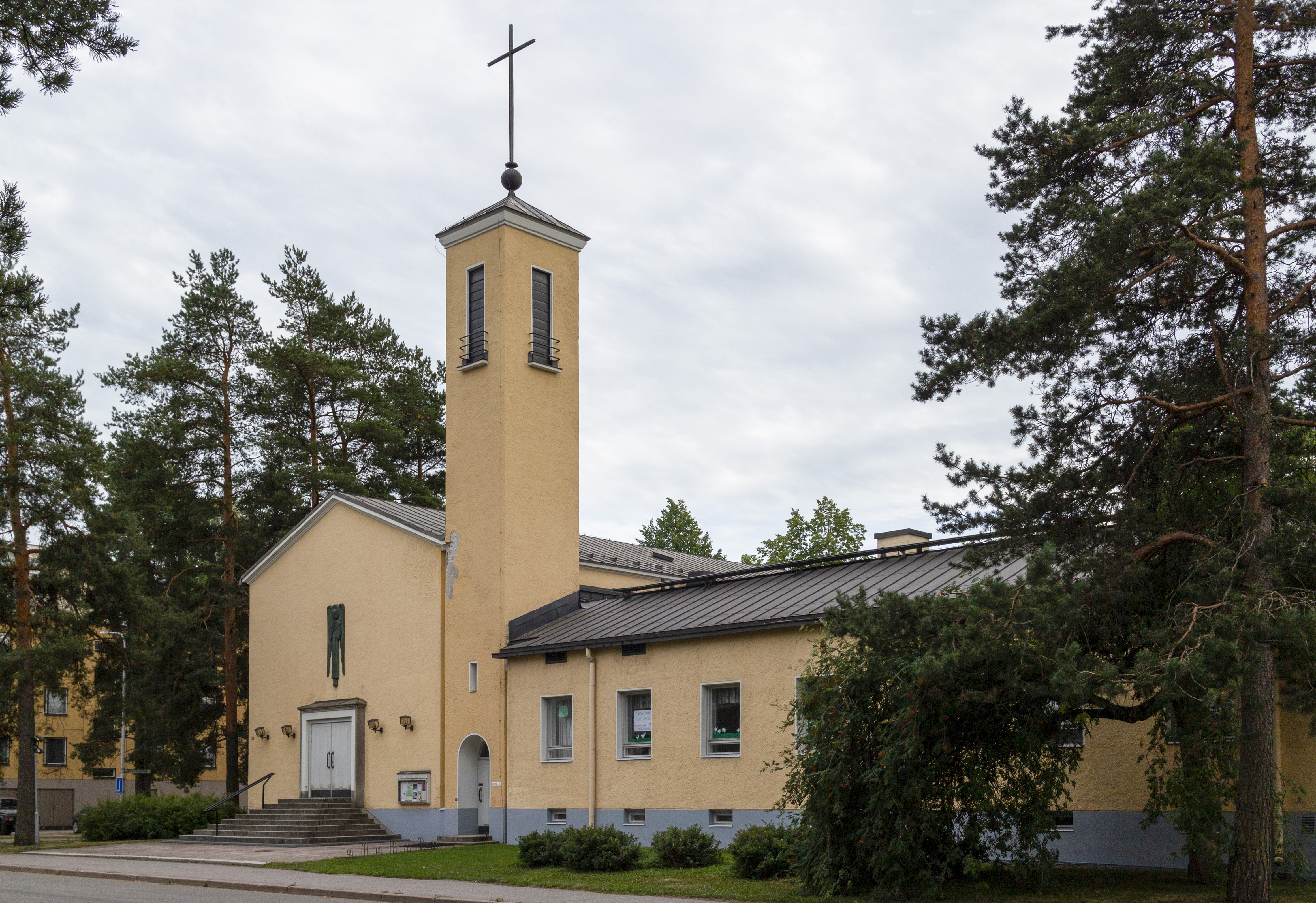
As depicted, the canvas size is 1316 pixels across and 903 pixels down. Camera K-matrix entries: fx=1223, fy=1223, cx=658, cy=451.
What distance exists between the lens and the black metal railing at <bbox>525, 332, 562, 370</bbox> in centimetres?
2848

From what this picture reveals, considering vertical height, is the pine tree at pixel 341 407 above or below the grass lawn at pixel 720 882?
above

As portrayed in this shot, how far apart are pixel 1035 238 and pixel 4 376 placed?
26.4m

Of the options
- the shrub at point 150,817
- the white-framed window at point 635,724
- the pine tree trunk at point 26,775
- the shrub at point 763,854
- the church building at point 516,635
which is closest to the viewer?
the shrub at point 763,854

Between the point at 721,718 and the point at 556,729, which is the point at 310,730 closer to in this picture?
the point at 556,729

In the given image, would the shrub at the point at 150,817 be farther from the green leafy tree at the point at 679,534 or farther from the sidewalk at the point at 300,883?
the green leafy tree at the point at 679,534

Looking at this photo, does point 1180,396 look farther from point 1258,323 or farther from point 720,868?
point 720,868

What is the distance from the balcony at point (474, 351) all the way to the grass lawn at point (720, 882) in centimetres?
1121

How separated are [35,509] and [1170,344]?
27.3 metres

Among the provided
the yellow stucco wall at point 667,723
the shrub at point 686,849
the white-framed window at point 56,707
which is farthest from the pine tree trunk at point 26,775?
the white-framed window at point 56,707

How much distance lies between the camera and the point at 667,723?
2342cm

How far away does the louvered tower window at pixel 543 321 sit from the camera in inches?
1131

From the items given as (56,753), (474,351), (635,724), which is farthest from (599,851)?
(56,753)

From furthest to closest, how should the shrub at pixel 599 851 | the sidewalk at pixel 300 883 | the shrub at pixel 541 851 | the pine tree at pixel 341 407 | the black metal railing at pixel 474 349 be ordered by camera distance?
the pine tree at pixel 341 407
the black metal railing at pixel 474 349
the shrub at pixel 541 851
the shrub at pixel 599 851
the sidewalk at pixel 300 883

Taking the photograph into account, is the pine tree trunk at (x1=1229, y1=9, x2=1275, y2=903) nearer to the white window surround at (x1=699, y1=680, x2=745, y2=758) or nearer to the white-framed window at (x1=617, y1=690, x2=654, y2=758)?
the white window surround at (x1=699, y1=680, x2=745, y2=758)
